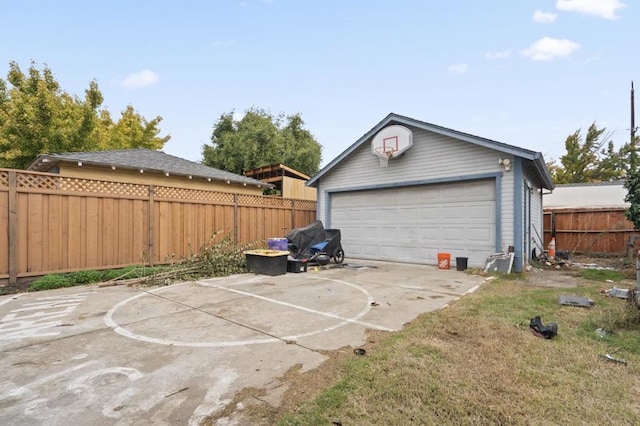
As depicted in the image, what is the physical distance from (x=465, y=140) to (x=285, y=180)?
9.69 metres

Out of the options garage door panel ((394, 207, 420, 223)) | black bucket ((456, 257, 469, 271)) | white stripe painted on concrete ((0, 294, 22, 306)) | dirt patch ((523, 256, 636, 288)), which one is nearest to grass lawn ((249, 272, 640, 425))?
dirt patch ((523, 256, 636, 288))

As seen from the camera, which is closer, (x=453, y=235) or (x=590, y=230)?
(x=453, y=235)

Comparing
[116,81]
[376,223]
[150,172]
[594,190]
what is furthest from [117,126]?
[594,190]

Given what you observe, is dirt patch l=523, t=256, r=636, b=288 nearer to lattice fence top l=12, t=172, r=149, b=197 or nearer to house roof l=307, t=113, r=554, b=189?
house roof l=307, t=113, r=554, b=189

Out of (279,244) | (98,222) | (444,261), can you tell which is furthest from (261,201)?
(444,261)

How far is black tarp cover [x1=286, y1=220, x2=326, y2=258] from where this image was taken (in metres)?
9.09

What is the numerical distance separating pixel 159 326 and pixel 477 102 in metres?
12.9

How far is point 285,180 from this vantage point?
53.4ft

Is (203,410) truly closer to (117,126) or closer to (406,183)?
(406,183)

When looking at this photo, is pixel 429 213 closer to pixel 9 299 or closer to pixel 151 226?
pixel 151 226

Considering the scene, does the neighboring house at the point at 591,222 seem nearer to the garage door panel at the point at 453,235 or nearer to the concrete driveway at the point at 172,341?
the garage door panel at the point at 453,235

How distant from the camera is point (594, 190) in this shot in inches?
566

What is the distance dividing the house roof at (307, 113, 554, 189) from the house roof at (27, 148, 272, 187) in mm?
4247

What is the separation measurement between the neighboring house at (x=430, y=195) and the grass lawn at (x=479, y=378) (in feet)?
15.7
